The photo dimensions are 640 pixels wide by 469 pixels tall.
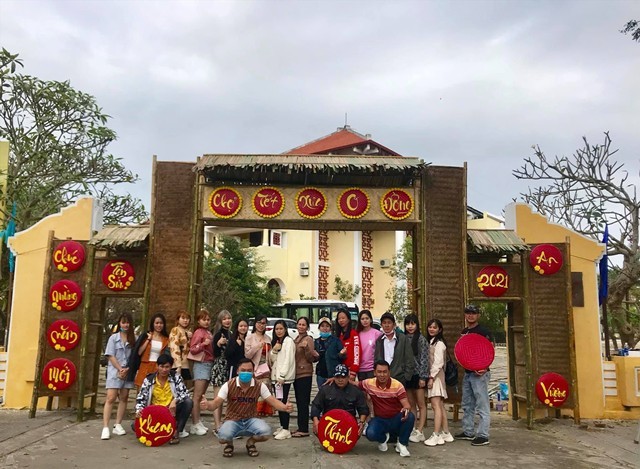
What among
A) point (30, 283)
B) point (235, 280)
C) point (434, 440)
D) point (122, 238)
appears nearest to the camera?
point (434, 440)

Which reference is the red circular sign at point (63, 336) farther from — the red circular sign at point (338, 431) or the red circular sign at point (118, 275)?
the red circular sign at point (338, 431)

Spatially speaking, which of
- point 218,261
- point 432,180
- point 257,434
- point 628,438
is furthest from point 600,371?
point 218,261

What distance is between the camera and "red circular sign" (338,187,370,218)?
7.71 metres

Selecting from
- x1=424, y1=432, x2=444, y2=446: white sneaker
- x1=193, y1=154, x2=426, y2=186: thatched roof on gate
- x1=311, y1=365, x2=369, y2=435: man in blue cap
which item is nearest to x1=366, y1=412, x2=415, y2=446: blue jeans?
x1=311, y1=365, x2=369, y2=435: man in blue cap

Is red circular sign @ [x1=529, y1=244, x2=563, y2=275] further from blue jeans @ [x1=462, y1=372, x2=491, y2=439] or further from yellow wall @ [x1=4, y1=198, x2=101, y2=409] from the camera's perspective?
yellow wall @ [x1=4, y1=198, x2=101, y2=409]

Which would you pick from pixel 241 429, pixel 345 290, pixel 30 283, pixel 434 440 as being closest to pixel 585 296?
pixel 434 440

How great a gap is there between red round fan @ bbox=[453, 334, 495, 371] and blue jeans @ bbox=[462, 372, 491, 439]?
0.13 meters

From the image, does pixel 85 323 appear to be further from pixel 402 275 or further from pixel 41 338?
pixel 402 275

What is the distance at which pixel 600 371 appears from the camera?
823cm

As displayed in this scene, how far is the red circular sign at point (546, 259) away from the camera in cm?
794

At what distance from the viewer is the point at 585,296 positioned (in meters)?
8.42

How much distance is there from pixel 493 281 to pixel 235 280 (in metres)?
19.2

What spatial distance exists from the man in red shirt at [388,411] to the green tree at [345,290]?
2668cm

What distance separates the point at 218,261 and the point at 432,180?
19.0 m
